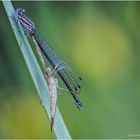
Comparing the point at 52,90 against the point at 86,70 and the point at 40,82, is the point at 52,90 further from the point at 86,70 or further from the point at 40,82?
the point at 86,70

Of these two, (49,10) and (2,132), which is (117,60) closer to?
(49,10)

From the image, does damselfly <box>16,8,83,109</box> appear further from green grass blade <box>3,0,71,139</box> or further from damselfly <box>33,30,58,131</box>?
green grass blade <box>3,0,71,139</box>

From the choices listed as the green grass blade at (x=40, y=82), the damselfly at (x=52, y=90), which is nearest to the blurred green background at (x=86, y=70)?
the damselfly at (x=52, y=90)

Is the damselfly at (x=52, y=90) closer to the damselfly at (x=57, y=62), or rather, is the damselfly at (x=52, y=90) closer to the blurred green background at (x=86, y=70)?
the damselfly at (x=57, y=62)

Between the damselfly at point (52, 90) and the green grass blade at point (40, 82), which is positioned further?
the damselfly at point (52, 90)

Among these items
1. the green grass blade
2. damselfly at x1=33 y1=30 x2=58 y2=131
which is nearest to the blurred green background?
damselfly at x1=33 y1=30 x2=58 y2=131
